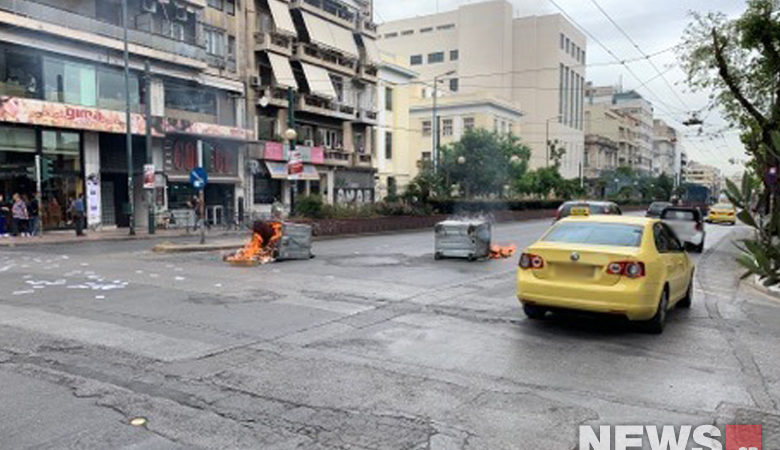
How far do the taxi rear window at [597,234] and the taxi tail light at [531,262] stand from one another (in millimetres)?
467

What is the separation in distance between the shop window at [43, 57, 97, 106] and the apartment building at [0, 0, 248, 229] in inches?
1.8

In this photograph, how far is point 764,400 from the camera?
5305mm

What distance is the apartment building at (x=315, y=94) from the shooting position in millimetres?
37344

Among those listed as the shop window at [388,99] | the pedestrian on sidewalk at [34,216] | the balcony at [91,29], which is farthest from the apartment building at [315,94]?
the pedestrian on sidewalk at [34,216]

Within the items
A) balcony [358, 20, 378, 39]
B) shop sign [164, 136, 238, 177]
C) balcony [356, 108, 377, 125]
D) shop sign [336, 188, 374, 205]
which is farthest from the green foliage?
balcony [358, 20, 378, 39]

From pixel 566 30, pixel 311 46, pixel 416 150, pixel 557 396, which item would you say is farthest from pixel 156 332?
pixel 566 30

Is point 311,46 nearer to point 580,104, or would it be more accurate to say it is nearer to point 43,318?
point 43,318

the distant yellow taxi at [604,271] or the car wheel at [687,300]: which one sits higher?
the distant yellow taxi at [604,271]

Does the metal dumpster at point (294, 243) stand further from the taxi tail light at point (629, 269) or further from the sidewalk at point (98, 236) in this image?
the taxi tail light at point (629, 269)

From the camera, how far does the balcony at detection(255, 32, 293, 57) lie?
37.0 m

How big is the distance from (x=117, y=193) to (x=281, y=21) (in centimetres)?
1455

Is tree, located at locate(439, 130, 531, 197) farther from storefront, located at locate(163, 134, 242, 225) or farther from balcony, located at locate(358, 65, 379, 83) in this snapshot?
storefront, located at locate(163, 134, 242, 225)

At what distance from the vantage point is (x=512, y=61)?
81.2m

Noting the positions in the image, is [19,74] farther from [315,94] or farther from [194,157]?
[315,94]
